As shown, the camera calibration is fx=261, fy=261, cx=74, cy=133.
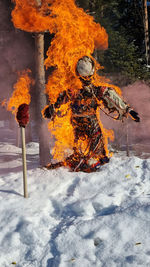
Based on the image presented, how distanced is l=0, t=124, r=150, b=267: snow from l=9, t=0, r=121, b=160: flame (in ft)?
2.73

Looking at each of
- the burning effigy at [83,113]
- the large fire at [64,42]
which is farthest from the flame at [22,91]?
the burning effigy at [83,113]

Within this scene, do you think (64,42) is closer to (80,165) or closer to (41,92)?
(41,92)

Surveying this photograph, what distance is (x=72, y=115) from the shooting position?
499cm

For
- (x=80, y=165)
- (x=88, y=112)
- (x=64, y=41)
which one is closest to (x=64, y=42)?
(x=64, y=41)

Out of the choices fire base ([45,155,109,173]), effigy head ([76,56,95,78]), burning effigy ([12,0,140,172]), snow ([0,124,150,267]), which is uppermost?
effigy head ([76,56,95,78])

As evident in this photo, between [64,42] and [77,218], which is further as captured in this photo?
[64,42]

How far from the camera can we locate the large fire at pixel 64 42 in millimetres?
5141

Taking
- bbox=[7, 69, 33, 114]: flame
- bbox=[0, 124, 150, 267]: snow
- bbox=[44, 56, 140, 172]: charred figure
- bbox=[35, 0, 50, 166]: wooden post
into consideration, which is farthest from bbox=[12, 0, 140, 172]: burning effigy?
bbox=[7, 69, 33, 114]: flame

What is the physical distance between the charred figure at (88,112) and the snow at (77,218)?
1.10 feet

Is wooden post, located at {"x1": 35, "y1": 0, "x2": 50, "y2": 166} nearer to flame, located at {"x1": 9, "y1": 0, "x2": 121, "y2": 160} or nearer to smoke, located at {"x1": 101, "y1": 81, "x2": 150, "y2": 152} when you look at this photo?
flame, located at {"x1": 9, "y1": 0, "x2": 121, "y2": 160}

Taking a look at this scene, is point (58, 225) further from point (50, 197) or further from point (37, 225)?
point (50, 197)

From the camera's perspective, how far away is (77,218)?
3309 millimetres

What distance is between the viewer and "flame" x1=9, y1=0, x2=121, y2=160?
16.9ft

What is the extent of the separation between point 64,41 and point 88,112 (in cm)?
251
